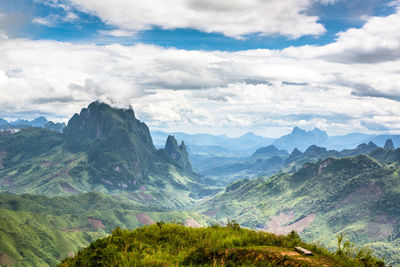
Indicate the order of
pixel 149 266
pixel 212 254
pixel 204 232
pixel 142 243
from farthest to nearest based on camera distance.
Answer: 1. pixel 204 232
2. pixel 142 243
3. pixel 212 254
4. pixel 149 266

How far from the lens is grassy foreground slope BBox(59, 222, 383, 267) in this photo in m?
13.8

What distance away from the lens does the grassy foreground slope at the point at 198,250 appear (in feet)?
45.2

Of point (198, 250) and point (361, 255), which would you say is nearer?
point (198, 250)

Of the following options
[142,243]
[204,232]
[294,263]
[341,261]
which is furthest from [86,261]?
[341,261]

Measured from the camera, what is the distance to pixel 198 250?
14977mm

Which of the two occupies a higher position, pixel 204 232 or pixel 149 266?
pixel 149 266

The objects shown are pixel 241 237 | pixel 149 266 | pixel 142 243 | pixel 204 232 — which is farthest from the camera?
pixel 204 232

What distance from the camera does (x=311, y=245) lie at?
17.5 metres

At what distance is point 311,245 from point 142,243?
982 centimetres

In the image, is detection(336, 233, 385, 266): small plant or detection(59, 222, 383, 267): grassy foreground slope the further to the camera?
detection(336, 233, 385, 266): small plant

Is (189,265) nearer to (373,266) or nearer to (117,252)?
(117,252)

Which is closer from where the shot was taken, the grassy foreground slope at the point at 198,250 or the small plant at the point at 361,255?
the grassy foreground slope at the point at 198,250

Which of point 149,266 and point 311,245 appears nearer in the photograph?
point 149,266

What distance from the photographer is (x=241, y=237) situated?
1816cm
